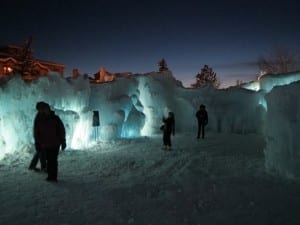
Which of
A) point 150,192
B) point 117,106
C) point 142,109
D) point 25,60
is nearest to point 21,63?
point 25,60

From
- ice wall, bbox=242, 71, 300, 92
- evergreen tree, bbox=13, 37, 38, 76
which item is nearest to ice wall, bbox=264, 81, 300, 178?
ice wall, bbox=242, 71, 300, 92

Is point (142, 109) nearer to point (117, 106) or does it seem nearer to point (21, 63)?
point (117, 106)

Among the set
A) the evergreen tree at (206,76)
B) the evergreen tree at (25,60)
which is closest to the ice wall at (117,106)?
the evergreen tree at (25,60)

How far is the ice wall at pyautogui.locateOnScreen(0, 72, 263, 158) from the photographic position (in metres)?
11.2

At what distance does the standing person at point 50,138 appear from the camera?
23.7 feet

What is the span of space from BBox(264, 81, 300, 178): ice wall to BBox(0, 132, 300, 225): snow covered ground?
41cm

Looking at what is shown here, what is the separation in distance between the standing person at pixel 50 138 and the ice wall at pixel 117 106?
3935 millimetres

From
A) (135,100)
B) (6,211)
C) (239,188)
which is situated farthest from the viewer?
(135,100)

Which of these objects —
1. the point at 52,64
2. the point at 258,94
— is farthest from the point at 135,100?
the point at 52,64

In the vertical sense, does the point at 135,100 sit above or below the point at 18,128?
above

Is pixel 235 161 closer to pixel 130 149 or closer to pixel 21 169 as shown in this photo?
pixel 130 149

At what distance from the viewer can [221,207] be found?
5418 mm

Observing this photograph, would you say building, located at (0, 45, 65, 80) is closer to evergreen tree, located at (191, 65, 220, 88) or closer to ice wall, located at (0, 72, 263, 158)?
ice wall, located at (0, 72, 263, 158)

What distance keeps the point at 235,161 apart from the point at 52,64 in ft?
131
